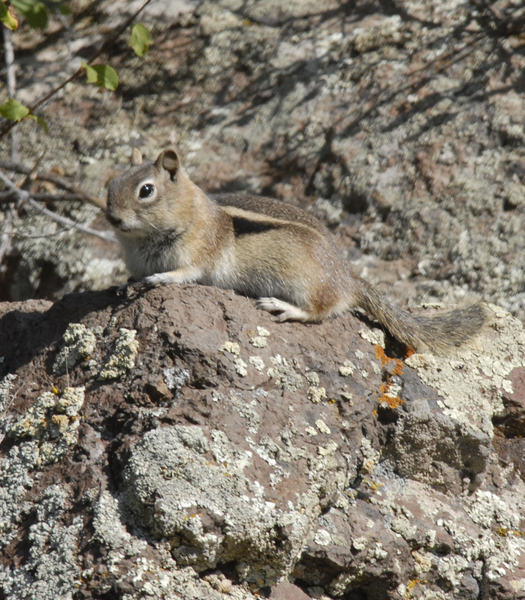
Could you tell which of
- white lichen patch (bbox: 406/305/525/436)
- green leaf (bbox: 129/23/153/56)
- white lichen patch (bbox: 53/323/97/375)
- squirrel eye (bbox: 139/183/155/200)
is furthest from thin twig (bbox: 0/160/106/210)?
white lichen patch (bbox: 406/305/525/436)

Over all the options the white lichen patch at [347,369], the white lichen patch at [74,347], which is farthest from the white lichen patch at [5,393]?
the white lichen patch at [347,369]

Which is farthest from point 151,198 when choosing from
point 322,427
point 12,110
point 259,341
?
point 322,427

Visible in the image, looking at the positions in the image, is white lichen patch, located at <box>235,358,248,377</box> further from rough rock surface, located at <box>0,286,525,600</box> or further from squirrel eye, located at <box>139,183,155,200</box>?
squirrel eye, located at <box>139,183,155,200</box>

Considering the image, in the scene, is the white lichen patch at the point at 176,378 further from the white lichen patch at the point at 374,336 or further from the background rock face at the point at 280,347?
the white lichen patch at the point at 374,336

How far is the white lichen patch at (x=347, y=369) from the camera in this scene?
4.00 meters

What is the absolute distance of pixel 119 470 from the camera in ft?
10.5

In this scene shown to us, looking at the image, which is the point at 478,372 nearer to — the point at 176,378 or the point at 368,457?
the point at 368,457

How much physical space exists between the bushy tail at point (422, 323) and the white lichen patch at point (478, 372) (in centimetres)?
8

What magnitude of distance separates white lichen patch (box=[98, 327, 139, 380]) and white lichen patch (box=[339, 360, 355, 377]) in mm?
1215

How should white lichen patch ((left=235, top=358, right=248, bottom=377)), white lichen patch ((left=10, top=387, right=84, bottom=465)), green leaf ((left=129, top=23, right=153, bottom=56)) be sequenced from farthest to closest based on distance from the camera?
green leaf ((left=129, top=23, right=153, bottom=56)) → white lichen patch ((left=235, top=358, right=248, bottom=377)) → white lichen patch ((left=10, top=387, right=84, bottom=465))

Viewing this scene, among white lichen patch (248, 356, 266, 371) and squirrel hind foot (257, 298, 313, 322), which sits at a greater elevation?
white lichen patch (248, 356, 266, 371)

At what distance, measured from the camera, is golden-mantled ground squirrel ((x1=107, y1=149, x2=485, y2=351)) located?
4.52 metres

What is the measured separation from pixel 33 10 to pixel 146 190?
4.35 feet

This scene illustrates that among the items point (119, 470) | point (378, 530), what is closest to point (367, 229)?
point (378, 530)
